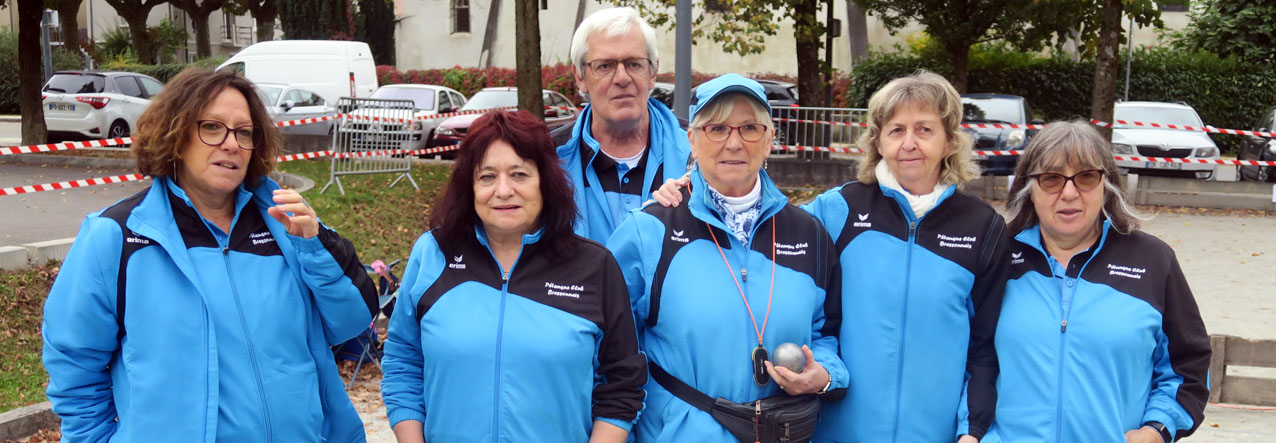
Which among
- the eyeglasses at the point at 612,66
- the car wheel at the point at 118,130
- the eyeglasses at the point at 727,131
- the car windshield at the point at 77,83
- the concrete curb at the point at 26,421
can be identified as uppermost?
the car windshield at the point at 77,83

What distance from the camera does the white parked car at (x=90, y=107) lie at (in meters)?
20.5

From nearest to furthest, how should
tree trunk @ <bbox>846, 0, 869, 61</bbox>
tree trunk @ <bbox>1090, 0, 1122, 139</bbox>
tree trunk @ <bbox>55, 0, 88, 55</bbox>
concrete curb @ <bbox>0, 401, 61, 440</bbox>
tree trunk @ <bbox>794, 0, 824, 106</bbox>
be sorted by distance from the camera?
concrete curb @ <bbox>0, 401, 61, 440</bbox>, tree trunk @ <bbox>1090, 0, 1122, 139</bbox>, tree trunk @ <bbox>794, 0, 824, 106</bbox>, tree trunk @ <bbox>55, 0, 88, 55</bbox>, tree trunk @ <bbox>846, 0, 869, 61</bbox>

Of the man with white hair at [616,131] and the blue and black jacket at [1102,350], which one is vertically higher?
the man with white hair at [616,131]

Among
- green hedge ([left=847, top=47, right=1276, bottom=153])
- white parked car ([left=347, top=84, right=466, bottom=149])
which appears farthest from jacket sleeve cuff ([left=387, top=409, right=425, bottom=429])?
green hedge ([left=847, top=47, right=1276, bottom=153])

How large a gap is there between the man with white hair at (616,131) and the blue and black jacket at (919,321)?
889 mm

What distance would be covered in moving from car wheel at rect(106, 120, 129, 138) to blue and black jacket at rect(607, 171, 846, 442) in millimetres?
20689

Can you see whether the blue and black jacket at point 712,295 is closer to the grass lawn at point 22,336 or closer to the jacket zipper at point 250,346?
the jacket zipper at point 250,346

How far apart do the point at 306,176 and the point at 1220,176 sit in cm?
1794

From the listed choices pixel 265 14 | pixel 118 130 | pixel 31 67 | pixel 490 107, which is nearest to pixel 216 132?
pixel 31 67

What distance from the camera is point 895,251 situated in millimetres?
3000

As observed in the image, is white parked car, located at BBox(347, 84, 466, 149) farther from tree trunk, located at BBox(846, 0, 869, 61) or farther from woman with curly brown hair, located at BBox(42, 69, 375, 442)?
woman with curly brown hair, located at BBox(42, 69, 375, 442)

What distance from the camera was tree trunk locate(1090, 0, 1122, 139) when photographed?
15711 millimetres

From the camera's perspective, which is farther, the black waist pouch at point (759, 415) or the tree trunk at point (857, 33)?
the tree trunk at point (857, 33)

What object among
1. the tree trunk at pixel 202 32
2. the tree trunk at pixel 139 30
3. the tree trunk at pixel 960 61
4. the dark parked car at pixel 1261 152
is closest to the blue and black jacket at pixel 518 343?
the dark parked car at pixel 1261 152
